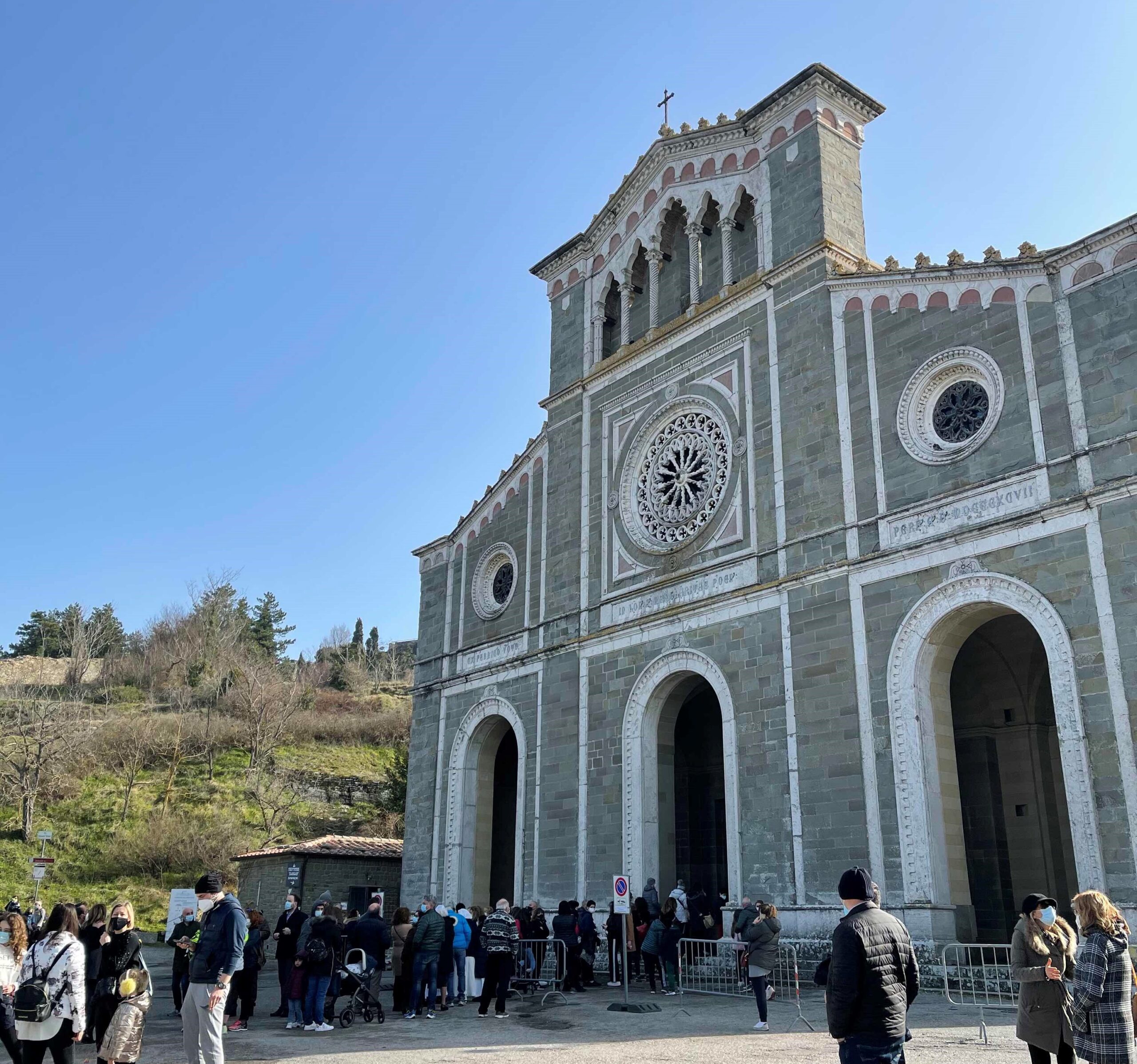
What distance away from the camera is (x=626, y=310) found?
2733 cm

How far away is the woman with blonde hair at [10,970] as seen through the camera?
871 cm

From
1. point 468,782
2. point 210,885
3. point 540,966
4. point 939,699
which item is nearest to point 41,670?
point 468,782

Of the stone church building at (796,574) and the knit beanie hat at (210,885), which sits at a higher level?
the stone church building at (796,574)

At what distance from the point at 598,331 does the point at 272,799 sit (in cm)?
3198

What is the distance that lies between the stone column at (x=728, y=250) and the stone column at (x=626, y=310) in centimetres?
316

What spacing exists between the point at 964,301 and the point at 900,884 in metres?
10.0

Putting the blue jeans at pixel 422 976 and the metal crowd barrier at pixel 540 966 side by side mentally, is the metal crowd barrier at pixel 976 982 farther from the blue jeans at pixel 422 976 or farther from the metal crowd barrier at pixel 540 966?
the blue jeans at pixel 422 976

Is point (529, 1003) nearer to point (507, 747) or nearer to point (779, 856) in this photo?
point (779, 856)

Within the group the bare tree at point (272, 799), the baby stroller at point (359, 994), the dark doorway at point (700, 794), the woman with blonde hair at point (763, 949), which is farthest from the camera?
the bare tree at point (272, 799)

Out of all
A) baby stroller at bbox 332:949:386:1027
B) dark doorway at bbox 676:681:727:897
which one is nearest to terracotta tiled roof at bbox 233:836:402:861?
dark doorway at bbox 676:681:727:897

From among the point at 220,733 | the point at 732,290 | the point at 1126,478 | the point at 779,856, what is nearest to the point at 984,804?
the point at 779,856

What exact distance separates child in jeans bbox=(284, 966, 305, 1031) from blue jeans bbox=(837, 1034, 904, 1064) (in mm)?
10170

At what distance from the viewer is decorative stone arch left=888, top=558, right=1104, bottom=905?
15.9m

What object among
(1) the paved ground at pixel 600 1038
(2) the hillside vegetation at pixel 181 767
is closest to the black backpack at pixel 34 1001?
(1) the paved ground at pixel 600 1038
